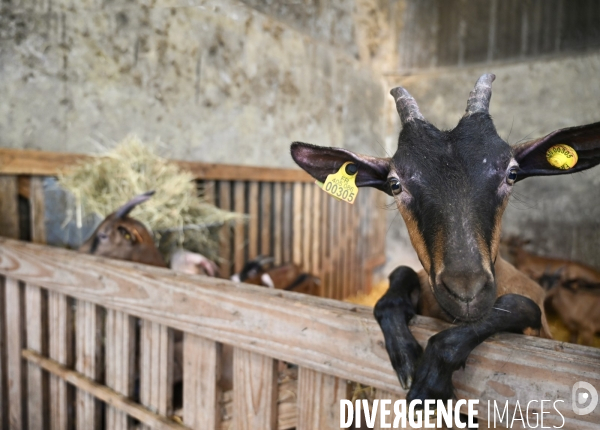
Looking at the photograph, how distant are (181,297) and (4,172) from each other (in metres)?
2.05

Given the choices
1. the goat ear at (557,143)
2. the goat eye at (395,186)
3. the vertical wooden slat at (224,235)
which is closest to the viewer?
the goat ear at (557,143)

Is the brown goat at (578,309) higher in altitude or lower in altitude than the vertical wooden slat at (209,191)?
lower

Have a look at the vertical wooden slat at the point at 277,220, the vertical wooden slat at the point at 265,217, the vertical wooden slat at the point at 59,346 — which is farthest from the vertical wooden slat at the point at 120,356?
the vertical wooden slat at the point at 277,220

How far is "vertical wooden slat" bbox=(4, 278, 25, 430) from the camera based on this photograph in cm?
218

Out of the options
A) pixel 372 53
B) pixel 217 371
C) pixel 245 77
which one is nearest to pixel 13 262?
pixel 217 371

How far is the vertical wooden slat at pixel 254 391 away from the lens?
1.25 metres

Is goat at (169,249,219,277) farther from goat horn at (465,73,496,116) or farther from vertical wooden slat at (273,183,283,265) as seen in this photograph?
goat horn at (465,73,496,116)

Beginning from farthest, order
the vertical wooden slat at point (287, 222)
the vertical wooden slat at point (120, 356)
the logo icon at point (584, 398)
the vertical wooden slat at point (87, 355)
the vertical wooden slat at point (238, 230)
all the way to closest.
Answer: the vertical wooden slat at point (287, 222), the vertical wooden slat at point (238, 230), the vertical wooden slat at point (87, 355), the vertical wooden slat at point (120, 356), the logo icon at point (584, 398)

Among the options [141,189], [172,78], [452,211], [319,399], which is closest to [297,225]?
[172,78]

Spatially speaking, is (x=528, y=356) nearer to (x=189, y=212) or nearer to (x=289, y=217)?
(x=189, y=212)

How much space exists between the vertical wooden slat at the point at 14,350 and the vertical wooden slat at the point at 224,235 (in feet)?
6.48

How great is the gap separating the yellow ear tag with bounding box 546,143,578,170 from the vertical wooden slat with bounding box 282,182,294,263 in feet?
13.4

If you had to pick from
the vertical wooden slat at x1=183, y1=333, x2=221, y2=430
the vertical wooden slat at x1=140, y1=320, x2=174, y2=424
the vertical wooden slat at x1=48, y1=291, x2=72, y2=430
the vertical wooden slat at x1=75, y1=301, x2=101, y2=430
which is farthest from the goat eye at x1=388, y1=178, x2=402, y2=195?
the vertical wooden slat at x1=48, y1=291, x2=72, y2=430

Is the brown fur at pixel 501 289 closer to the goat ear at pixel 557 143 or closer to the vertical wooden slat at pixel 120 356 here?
the goat ear at pixel 557 143
